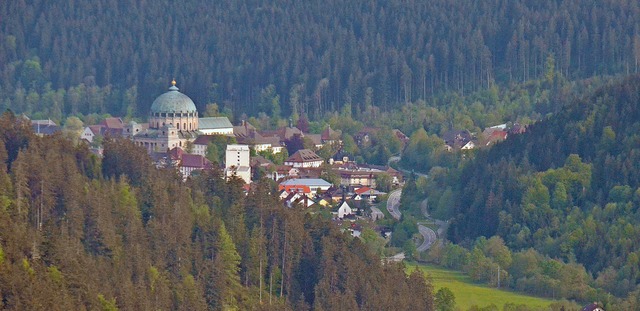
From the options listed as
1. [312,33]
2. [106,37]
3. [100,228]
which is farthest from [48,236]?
[106,37]

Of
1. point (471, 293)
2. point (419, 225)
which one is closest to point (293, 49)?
point (419, 225)

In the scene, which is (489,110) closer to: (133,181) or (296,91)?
(296,91)

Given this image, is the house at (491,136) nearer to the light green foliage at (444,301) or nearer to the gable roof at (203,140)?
the gable roof at (203,140)

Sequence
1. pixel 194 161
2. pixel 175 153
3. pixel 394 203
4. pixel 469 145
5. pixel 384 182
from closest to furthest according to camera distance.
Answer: pixel 394 203, pixel 384 182, pixel 194 161, pixel 175 153, pixel 469 145

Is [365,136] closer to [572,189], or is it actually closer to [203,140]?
[203,140]

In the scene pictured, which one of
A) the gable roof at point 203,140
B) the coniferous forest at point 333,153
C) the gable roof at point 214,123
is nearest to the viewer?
the coniferous forest at point 333,153

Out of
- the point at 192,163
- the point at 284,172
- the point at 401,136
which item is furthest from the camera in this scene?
the point at 401,136

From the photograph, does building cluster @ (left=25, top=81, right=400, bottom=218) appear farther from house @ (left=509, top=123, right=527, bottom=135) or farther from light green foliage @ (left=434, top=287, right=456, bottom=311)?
light green foliage @ (left=434, top=287, right=456, bottom=311)

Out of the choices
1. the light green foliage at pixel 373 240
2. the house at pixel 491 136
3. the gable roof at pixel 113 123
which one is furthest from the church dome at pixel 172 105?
the light green foliage at pixel 373 240
